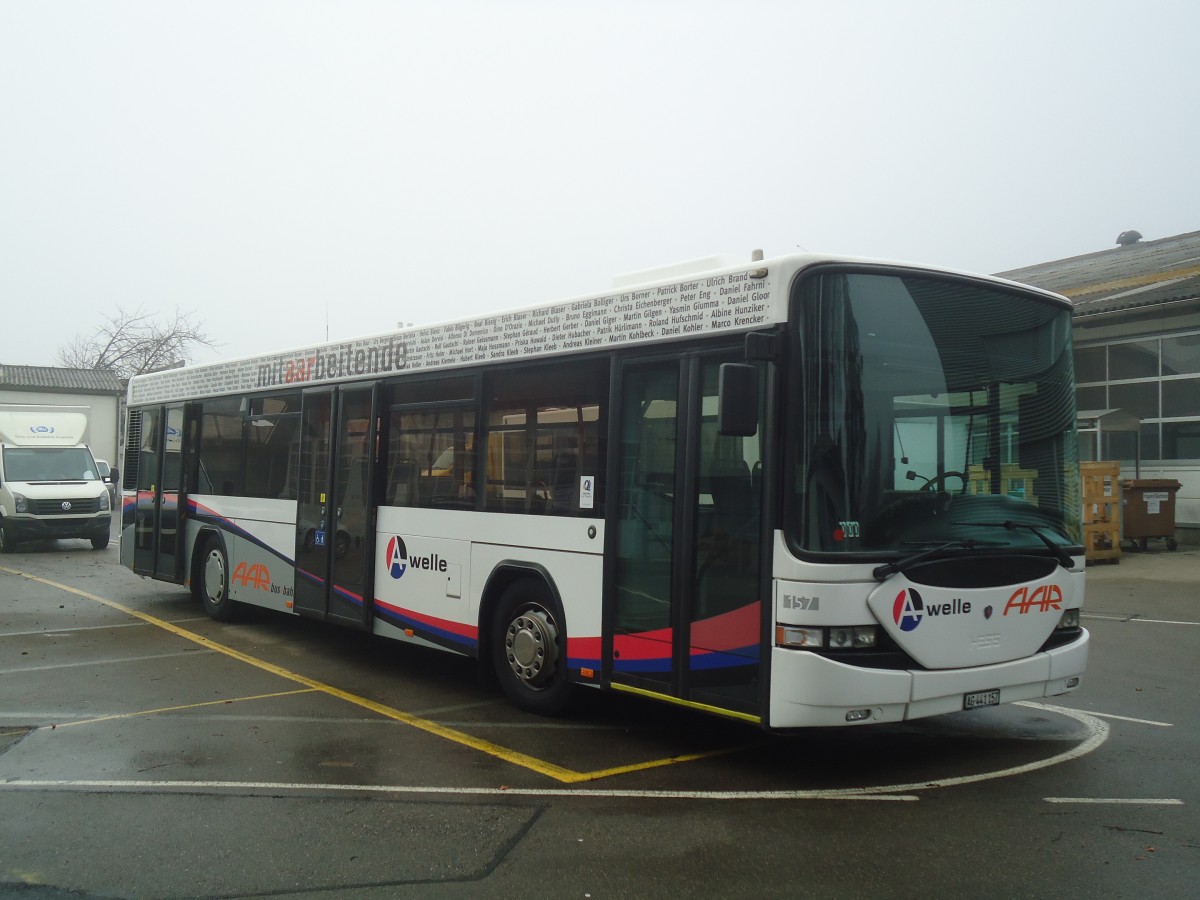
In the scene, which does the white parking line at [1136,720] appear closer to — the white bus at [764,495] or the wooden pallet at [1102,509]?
the white bus at [764,495]

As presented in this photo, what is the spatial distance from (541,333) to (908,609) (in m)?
3.43

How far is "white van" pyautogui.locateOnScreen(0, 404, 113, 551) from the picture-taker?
2283 centimetres

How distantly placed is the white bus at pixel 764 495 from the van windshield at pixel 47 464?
18.5m

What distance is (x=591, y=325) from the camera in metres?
7.38

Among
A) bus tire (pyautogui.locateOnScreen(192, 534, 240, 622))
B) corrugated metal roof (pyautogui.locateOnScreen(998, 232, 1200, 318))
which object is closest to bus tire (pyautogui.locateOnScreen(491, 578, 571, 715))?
bus tire (pyautogui.locateOnScreen(192, 534, 240, 622))

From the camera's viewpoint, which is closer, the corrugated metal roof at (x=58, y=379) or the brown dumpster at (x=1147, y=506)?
the brown dumpster at (x=1147, y=506)

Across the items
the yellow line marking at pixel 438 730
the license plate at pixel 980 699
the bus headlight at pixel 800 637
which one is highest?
the bus headlight at pixel 800 637

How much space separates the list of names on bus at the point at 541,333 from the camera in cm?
634

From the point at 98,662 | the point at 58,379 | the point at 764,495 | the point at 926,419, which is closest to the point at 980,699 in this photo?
the point at 926,419

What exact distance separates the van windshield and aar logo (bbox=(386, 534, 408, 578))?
58.7 feet

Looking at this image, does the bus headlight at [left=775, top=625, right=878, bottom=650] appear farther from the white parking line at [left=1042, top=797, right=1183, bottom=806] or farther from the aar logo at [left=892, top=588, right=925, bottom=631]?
the white parking line at [left=1042, top=797, right=1183, bottom=806]

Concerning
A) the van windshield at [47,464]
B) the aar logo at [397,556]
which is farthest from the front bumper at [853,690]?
the van windshield at [47,464]

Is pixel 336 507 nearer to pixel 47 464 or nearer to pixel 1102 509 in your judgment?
pixel 1102 509

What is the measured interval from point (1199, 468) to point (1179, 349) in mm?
2568
